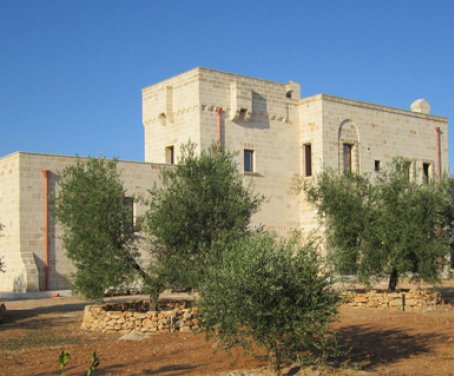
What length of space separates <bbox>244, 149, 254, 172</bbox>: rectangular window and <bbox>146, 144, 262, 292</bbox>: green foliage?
599 inches

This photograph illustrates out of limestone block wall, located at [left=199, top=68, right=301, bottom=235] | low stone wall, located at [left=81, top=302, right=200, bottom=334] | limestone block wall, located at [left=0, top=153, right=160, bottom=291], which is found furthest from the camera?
limestone block wall, located at [left=199, top=68, right=301, bottom=235]

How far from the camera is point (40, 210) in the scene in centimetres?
2594

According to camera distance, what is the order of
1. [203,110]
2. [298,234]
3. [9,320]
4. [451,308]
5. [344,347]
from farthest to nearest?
[203,110] < [451,308] < [9,320] < [344,347] < [298,234]

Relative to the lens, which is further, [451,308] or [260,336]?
[451,308]

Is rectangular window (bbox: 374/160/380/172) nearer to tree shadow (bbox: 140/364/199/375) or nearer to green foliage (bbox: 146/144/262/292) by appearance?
green foliage (bbox: 146/144/262/292)

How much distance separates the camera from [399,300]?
19672mm

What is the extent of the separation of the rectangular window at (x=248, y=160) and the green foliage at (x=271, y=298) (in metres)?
21.5

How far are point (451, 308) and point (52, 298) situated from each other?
576 inches

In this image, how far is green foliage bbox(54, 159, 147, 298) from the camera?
55.1 ft

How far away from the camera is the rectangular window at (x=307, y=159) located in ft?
112

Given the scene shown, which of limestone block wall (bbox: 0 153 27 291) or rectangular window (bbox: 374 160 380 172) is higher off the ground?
rectangular window (bbox: 374 160 380 172)

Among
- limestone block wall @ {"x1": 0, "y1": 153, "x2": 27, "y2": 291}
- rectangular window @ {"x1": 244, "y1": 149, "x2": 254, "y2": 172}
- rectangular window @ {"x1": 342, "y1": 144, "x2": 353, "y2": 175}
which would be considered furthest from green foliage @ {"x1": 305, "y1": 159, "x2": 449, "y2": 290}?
rectangular window @ {"x1": 342, "y1": 144, "x2": 353, "y2": 175}

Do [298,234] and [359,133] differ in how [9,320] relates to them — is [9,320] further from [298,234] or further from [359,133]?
[359,133]

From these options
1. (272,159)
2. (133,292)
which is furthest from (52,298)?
(272,159)
